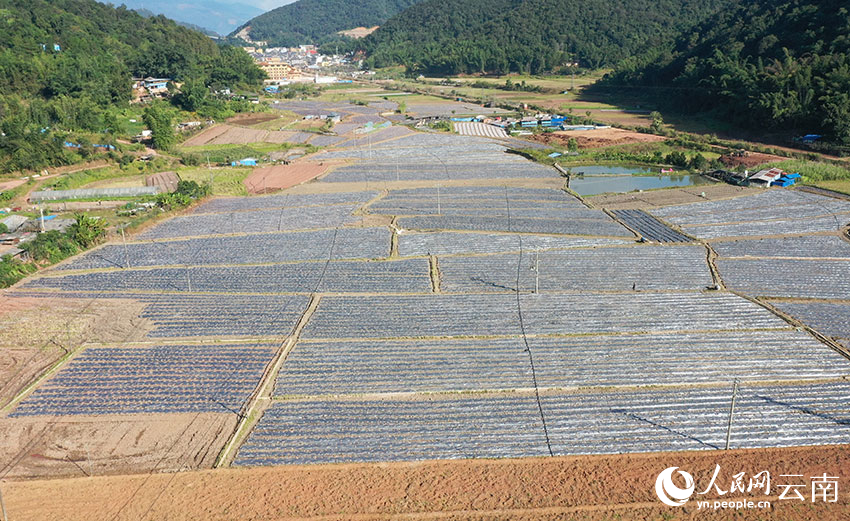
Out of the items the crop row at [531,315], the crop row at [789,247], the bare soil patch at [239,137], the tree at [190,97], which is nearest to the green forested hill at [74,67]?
the tree at [190,97]

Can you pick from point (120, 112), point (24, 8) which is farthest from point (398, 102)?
point (24, 8)

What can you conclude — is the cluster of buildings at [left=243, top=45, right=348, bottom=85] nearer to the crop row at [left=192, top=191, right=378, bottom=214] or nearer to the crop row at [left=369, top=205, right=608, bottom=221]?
the crop row at [left=192, top=191, right=378, bottom=214]

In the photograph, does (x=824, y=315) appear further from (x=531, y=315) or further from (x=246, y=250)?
(x=246, y=250)

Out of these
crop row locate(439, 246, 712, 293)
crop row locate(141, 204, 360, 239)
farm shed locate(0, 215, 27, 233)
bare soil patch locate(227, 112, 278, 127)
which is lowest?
crop row locate(439, 246, 712, 293)

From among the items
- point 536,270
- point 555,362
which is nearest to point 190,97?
point 536,270

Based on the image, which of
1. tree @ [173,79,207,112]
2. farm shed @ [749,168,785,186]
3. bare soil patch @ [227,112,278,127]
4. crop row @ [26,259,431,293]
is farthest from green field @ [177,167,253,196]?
farm shed @ [749,168,785,186]
